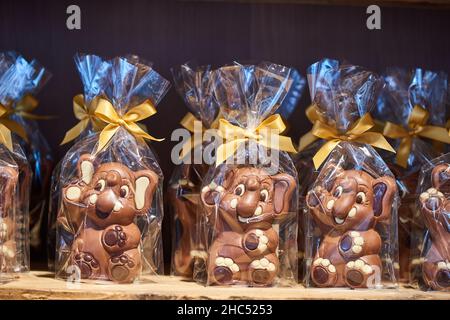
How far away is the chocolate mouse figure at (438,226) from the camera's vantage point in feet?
4.35

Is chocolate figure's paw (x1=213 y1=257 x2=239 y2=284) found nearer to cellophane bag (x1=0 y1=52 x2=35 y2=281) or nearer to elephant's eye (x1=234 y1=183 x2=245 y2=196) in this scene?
elephant's eye (x1=234 y1=183 x2=245 y2=196)

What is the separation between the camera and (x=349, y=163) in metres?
1.41

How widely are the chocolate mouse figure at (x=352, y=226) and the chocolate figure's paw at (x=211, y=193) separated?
0.58ft

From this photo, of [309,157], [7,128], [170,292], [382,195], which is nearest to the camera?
Answer: [170,292]

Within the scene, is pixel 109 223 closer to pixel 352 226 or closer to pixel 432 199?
pixel 352 226

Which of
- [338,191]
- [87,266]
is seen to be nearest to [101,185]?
[87,266]

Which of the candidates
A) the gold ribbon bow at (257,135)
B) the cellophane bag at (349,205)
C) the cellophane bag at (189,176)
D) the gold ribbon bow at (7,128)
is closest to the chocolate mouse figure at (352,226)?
the cellophane bag at (349,205)

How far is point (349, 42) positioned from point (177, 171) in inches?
19.1

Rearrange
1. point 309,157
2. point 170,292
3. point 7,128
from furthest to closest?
point 309,157 → point 7,128 → point 170,292

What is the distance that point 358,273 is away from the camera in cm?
132

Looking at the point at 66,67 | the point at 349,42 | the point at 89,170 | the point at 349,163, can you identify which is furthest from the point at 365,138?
the point at 66,67

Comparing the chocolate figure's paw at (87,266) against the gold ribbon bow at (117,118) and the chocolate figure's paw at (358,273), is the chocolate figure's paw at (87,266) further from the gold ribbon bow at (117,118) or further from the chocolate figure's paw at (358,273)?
the chocolate figure's paw at (358,273)

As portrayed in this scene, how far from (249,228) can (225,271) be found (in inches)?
3.4
